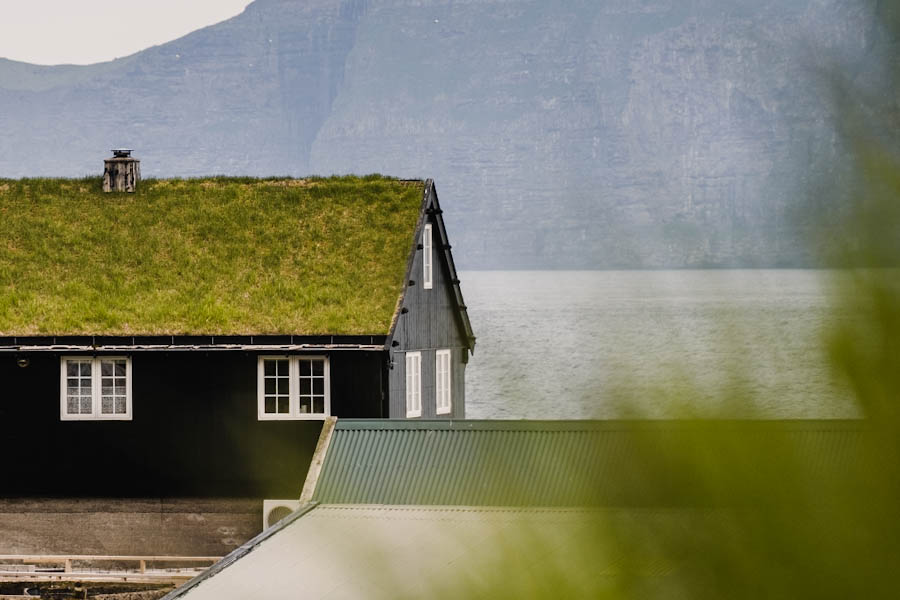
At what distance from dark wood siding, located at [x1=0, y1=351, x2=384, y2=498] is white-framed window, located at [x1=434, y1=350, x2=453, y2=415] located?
4100 mm

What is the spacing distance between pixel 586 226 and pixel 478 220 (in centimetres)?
115

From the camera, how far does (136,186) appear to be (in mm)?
32156

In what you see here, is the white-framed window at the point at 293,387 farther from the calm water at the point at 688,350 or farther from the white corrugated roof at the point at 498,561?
the calm water at the point at 688,350

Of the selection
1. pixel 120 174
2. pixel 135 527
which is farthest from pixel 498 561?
pixel 120 174

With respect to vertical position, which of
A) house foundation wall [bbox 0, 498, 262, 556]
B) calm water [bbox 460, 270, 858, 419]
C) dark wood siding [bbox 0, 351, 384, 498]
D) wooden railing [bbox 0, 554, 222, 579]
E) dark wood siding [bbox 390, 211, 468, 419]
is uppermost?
dark wood siding [bbox 390, 211, 468, 419]

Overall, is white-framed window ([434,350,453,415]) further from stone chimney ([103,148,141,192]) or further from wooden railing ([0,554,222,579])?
stone chimney ([103,148,141,192])

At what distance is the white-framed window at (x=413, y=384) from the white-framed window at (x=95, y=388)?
537cm

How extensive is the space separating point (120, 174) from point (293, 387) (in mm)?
7794

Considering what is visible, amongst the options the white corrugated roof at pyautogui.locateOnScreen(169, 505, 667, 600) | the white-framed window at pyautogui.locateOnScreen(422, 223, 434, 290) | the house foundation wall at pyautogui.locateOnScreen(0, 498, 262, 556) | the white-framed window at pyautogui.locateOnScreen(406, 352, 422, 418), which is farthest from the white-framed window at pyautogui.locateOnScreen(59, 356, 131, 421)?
the white corrugated roof at pyautogui.locateOnScreen(169, 505, 667, 600)

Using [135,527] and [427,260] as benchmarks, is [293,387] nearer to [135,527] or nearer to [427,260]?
[135,527]

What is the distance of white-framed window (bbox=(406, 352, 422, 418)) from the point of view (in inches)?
1142

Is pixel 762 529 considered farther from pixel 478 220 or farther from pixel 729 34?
pixel 478 220

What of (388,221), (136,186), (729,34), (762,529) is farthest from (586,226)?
(136,186)

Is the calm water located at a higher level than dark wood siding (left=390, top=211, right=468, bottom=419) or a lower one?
lower
